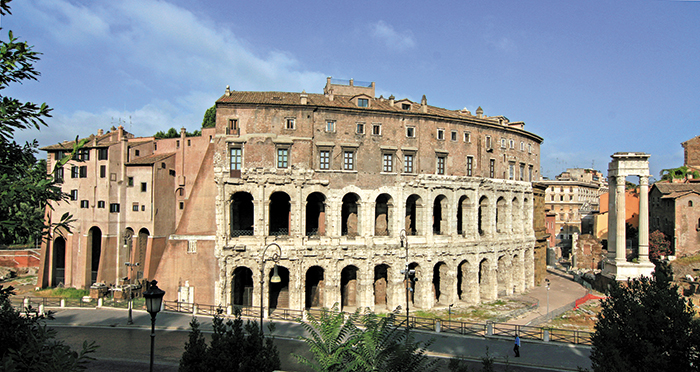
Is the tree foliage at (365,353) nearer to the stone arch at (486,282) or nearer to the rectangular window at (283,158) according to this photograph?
the rectangular window at (283,158)

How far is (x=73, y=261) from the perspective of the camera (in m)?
43.5

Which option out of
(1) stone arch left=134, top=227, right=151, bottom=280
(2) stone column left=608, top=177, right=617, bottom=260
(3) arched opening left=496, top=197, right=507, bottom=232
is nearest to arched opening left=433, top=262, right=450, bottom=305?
(3) arched opening left=496, top=197, right=507, bottom=232

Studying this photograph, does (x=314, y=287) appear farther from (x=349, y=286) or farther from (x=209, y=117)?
Answer: (x=209, y=117)

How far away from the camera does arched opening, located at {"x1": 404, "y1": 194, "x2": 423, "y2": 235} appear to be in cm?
3716

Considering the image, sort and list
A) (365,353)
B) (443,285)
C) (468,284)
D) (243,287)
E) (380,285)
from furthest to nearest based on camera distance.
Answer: (468,284) → (443,285) → (380,285) → (243,287) → (365,353)

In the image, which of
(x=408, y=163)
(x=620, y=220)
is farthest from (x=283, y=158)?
(x=620, y=220)

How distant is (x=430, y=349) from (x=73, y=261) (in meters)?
39.3

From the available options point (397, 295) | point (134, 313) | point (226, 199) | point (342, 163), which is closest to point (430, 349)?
point (397, 295)

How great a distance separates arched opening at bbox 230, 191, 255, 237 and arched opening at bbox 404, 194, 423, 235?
13881 mm

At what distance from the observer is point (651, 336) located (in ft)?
44.3

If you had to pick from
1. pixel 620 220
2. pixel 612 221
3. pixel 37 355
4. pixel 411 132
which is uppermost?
pixel 411 132

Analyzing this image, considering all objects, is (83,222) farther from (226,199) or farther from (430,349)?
(430,349)

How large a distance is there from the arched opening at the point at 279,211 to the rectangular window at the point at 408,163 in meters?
10.8

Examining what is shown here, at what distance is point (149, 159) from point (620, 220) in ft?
153
